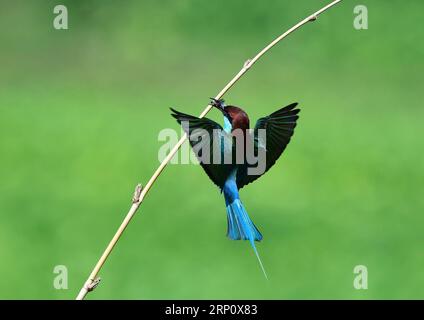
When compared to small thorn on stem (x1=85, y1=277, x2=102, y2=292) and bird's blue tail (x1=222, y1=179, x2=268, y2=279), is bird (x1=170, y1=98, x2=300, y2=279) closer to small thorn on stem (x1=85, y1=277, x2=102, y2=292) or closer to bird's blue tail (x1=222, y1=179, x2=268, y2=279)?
bird's blue tail (x1=222, y1=179, x2=268, y2=279)

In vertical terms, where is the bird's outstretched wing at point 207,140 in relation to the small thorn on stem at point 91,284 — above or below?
above

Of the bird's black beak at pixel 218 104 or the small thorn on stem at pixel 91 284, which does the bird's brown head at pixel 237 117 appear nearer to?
the bird's black beak at pixel 218 104

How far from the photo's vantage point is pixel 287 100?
11.6 ft

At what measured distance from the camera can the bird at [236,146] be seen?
0.80 meters

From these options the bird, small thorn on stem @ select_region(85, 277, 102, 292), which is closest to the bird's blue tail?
the bird

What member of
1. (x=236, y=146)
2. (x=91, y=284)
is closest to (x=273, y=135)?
(x=236, y=146)

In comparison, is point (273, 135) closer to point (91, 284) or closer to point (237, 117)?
point (237, 117)

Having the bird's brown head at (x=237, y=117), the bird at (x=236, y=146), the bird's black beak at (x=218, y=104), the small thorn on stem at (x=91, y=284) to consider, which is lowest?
the small thorn on stem at (x=91, y=284)

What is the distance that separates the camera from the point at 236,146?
2.70 feet

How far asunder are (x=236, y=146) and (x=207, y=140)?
0.04 meters

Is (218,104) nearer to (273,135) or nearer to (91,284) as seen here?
(273,135)

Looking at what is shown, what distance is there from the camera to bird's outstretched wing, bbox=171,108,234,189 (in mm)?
778

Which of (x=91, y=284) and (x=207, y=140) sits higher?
(x=207, y=140)

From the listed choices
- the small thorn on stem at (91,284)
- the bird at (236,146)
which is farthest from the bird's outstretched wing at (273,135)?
the small thorn on stem at (91,284)
